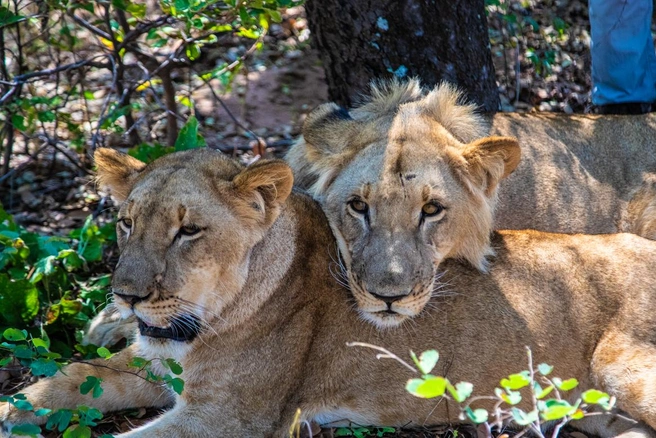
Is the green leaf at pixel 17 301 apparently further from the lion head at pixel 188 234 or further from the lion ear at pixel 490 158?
the lion ear at pixel 490 158

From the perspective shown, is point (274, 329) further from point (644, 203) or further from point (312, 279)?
point (644, 203)

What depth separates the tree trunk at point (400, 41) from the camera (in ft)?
16.3

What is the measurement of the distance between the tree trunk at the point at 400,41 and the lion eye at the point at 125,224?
208cm

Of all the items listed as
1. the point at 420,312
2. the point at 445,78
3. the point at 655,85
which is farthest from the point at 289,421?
the point at 655,85

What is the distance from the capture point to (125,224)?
3518 millimetres

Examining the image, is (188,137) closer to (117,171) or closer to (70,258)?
(70,258)

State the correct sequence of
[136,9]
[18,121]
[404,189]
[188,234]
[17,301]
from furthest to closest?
1. [18,121]
2. [136,9]
3. [17,301]
4. [404,189]
5. [188,234]

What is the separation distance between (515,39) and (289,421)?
4.95 meters

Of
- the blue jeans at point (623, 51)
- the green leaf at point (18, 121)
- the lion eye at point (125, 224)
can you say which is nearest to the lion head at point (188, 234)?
the lion eye at point (125, 224)

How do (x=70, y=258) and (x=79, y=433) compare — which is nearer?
(x=79, y=433)

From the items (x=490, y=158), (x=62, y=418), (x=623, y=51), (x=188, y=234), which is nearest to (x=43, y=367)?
(x=62, y=418)

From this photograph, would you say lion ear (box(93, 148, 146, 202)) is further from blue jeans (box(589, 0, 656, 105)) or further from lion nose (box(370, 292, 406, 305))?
blue jeans (box(589, 0, 656, 105))

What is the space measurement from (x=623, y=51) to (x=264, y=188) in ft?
9.80

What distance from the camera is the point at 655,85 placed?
5762 mm
